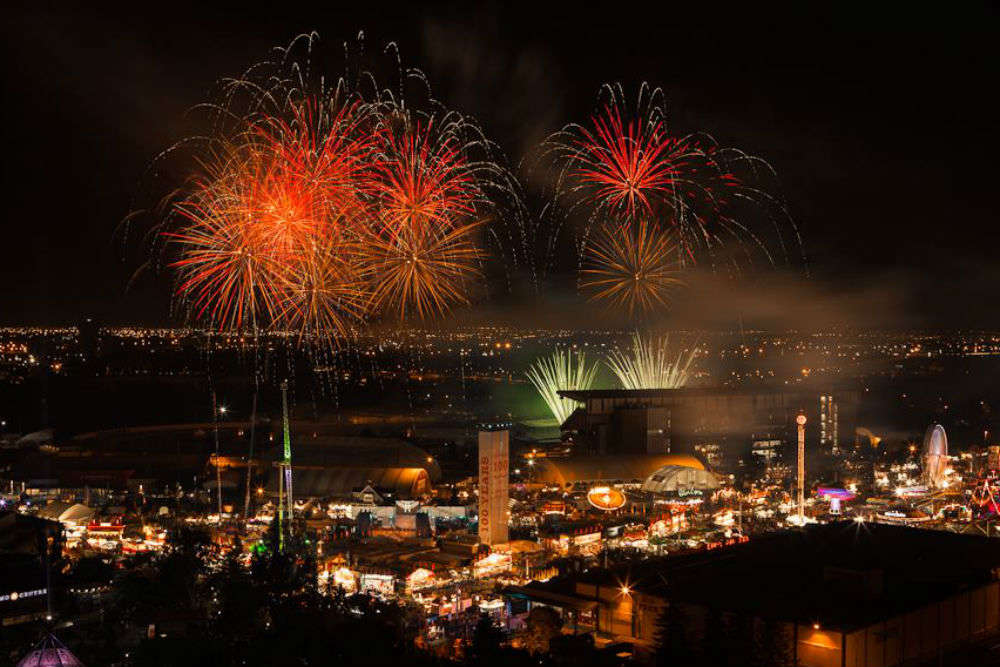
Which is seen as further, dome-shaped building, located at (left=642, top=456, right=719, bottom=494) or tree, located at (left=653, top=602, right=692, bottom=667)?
dome-shaped building, located at (left=642, top=456, right=719, bottom=494)

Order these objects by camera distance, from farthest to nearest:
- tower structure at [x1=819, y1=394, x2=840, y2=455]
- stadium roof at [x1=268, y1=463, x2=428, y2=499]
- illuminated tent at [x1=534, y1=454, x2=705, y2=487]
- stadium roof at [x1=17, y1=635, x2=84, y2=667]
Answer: tower structure at [x1=819, y1=394, x2=840, y2=455]
illuminated tent at [x1=534, y1=454, x2=705, y2=487]
stadium roof at [x1=268, y1=463, x2=428, y2=499]
stadium roof at [x1=17, y1=635, x2=84, y2=667]

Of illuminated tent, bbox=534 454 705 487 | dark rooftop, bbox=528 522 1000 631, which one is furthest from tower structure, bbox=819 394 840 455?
dark rooftop, bbox=528 522 1000 631

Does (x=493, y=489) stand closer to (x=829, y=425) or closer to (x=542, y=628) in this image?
(x=542, y=628)

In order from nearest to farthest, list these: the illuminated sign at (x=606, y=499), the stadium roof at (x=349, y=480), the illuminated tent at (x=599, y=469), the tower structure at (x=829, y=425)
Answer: the illuminated sign at (x=606, y=499), the stadium roof at (x=349, y=480), the illuminated tent at (x=599, y=469), the tower structure at (x=829, y=425)

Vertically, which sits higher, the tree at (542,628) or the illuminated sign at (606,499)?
the illuminated sign at (606,499)

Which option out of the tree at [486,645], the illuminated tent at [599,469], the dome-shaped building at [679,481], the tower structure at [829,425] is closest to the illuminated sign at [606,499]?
the dome-shaped building at [679,481]

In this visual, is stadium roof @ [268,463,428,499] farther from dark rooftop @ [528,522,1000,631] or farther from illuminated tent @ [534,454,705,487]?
dark rooftop @ [528,522,1000,631]

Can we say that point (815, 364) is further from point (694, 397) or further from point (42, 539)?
point (42, 539)

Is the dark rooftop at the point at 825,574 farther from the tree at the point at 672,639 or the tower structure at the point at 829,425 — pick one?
the tower structure at the point at 829,425
